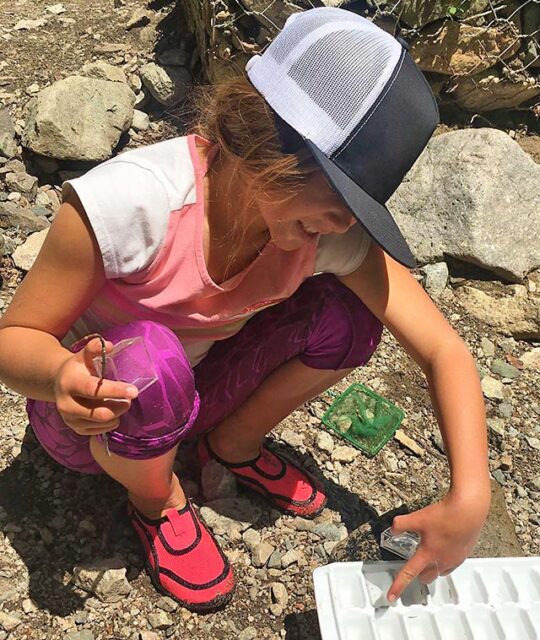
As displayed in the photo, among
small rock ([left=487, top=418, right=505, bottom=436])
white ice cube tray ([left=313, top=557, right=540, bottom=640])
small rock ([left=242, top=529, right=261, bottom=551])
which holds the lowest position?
small rock ([left=242, top=529, right=261, bottom=551])

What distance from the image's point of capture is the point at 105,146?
2949 millimetres

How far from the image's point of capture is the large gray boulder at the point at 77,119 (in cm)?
287

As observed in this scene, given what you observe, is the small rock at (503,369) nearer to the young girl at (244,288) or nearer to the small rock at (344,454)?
the small rock at (344,454)

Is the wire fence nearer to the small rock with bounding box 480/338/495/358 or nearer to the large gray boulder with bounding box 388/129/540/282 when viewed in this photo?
the large gray boulder with bounding box 388/129/540/282

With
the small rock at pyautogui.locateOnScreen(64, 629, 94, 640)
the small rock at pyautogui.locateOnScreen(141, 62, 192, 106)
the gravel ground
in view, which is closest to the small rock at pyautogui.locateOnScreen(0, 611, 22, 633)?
the gravel ground

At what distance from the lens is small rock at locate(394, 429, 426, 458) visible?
2.27m

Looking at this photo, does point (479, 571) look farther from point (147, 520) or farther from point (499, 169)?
point (499, 169)

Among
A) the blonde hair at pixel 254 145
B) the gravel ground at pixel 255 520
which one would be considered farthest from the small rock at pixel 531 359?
the blonde hair at pixel 254 145

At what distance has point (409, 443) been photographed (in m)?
2.28

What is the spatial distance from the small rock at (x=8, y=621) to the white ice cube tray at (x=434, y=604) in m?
0.67

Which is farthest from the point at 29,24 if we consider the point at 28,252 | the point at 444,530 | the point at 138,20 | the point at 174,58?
the point at 444,530

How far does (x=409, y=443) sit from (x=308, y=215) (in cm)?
115

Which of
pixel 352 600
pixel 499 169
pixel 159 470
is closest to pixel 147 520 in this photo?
pixel 159 470

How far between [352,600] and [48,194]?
1909mm
